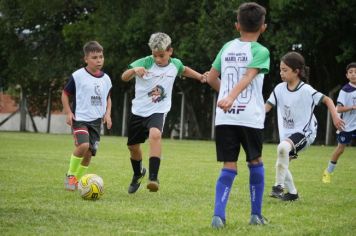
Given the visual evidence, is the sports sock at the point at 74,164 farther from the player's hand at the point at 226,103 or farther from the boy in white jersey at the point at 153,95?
the player's hand at the point at 226,103

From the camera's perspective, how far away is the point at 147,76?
980 cm

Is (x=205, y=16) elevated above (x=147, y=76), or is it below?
above

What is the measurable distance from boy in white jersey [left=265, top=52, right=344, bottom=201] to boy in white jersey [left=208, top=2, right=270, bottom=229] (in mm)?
2547

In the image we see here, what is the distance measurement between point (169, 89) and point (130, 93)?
32.1 meters

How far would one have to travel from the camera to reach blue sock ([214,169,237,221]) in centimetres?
672

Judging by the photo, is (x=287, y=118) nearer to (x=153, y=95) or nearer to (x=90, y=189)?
(x=153, y=95)

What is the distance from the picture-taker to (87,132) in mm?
10320

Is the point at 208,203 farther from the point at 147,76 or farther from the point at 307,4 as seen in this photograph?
the point at 307,4

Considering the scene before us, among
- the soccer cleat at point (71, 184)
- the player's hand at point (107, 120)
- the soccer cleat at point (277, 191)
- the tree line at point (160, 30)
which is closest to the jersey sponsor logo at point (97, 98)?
the player's hand at point (107, 120)

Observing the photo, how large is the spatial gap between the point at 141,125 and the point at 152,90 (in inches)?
18.8

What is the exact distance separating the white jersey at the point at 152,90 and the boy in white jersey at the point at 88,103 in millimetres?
838

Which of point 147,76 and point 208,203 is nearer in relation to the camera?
point 208,203

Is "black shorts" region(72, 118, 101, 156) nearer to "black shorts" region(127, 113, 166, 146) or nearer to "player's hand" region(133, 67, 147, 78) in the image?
"black shorts" region(127, 113, 166, 146)

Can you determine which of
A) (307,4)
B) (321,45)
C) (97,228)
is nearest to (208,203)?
(97,228)
